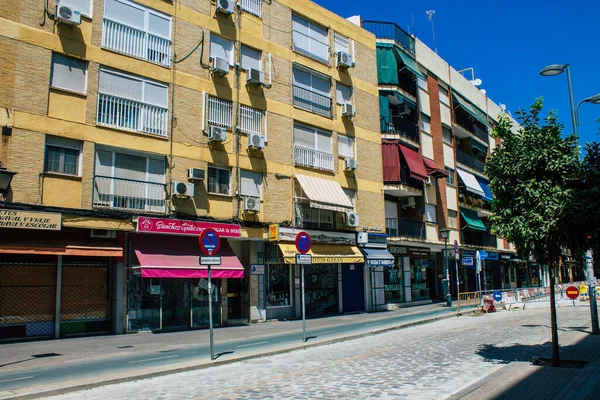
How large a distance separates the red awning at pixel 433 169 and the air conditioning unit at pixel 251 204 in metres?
15.6

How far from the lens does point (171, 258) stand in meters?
18.0

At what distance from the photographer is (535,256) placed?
32.7 feet

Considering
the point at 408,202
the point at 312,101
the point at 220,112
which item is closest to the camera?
the point at 220,112

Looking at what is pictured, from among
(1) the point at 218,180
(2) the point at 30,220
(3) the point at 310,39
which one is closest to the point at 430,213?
(3) the point at 310,39

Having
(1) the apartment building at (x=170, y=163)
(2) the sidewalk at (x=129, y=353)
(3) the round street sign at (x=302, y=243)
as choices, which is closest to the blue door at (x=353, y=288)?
(1) the apartment building at (x=170, y=163)

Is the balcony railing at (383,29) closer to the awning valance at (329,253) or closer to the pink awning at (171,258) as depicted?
the awning valance at (329,253)

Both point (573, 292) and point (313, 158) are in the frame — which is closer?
point (573, 292)

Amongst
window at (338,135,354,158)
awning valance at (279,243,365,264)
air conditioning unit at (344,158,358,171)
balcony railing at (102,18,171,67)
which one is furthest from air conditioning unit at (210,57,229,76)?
air conditioning unit at (344,158,358,171)

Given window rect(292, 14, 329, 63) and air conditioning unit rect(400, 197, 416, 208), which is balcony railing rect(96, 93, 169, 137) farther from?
air conditioning unit rect(400, 197, 416, 208)

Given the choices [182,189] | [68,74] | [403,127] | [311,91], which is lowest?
[182,189]

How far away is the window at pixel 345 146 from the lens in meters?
26.5

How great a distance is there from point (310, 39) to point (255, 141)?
7.37 m

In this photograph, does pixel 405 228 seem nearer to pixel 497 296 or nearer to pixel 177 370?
pixel 497 296

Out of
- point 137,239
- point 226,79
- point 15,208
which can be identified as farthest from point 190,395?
point 226,79
